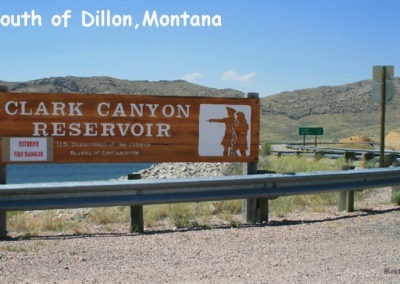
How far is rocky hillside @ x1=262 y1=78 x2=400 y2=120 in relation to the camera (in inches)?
5012

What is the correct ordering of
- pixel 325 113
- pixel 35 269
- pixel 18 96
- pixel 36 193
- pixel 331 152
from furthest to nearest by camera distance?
pixel 325 113 < pixel 331 152 < pixel 18 96 < pixel 36 193 < pixel 35 269

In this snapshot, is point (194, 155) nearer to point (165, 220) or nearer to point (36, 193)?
point (165, 220)

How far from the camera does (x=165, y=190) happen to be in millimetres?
9680

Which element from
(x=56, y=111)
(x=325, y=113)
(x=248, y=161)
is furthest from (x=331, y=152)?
(x=325, y=113)

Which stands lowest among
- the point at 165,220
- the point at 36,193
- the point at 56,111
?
the point at 165,220

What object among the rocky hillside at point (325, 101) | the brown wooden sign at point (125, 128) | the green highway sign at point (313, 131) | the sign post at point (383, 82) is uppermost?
the rocky hillside at point (325, 101)

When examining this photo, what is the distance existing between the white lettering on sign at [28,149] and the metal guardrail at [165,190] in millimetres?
1095

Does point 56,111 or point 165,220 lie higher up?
point 56,111

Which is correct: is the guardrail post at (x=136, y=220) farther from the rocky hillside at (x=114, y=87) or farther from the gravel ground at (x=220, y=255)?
the rocky hillside at (x=114, y=87)

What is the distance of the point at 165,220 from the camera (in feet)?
36.6

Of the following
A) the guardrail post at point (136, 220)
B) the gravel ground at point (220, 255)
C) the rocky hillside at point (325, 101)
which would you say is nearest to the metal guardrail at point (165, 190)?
the guardrail post at point (136, 220)

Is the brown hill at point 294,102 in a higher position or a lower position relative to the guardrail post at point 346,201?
higher

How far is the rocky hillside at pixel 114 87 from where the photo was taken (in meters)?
109

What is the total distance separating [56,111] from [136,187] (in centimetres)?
214
